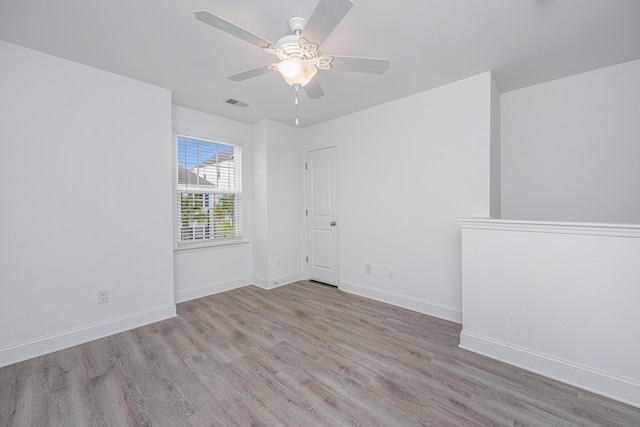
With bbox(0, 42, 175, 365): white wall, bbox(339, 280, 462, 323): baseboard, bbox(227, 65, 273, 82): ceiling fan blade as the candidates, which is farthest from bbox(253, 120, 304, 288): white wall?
bbox(227, 65, 273, 82): ceiling fan blade

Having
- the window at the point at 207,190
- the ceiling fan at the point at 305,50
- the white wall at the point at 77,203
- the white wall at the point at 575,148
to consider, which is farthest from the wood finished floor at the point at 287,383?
the ceiling fan at the point at 305,50

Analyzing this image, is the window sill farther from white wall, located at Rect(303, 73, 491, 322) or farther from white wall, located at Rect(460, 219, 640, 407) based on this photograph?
white wall, located at Rect(460, 219, 640, 407)

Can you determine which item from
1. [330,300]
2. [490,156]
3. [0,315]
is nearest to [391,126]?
[490,156]

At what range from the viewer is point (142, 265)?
2.78m

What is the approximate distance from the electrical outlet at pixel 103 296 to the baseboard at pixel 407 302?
2764 millimetres

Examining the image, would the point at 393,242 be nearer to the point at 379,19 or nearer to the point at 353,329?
the point at 353,329

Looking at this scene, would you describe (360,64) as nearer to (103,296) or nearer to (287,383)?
(287,383)

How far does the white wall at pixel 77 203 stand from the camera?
213 cm

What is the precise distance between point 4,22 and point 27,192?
49.4 inches

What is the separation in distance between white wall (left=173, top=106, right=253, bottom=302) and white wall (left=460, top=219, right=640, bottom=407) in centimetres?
310

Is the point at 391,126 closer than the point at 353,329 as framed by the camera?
A: No

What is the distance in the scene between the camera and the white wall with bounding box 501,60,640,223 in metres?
2.40

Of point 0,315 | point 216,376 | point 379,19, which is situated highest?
point 379,19

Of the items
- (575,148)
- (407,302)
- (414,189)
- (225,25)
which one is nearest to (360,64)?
(225,25)
